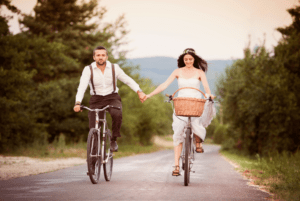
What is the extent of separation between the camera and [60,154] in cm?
2064

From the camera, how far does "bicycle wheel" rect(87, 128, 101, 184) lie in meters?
7.81

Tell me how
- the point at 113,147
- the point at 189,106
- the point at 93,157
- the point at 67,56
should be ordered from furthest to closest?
the point at 67,56, the point at 113,147, the point at 93,157, the point at 189,106

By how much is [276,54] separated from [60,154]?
46.5 feet

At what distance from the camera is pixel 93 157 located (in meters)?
8.12

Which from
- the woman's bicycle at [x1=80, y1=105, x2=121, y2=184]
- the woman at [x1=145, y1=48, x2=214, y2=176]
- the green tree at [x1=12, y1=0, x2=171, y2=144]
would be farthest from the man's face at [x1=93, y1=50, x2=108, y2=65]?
the green tree at [x1=12, y1=0, x2=171, y2=144]

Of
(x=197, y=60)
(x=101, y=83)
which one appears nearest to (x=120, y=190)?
(x=101, y=83)

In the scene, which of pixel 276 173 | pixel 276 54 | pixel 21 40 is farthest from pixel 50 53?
pixel 276 173

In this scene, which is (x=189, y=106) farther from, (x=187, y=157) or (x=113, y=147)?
(x=113, y=147)

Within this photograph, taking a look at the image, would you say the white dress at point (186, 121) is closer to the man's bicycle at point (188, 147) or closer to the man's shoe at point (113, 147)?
the man's bicycle at point (188, 147)

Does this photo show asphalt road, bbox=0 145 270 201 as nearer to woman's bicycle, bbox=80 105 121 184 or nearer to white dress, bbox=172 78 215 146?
woman's bicycle, bbox=80 105 121 184

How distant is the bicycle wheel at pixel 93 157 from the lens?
7.81 metres

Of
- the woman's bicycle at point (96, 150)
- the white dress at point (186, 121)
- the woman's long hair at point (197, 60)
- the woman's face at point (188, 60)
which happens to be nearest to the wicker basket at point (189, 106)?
the white dress at point (186, 121)

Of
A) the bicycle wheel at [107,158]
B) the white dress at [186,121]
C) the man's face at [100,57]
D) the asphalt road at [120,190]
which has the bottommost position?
the asphalt road at [120,190]

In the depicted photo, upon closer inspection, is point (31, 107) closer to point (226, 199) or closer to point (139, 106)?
point (139, 106)
